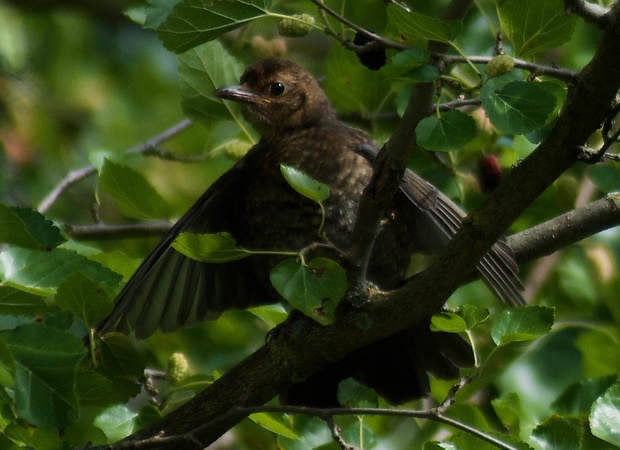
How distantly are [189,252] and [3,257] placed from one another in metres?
0.46

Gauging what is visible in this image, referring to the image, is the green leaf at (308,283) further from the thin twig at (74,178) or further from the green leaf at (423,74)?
the thin twig at (74,178)

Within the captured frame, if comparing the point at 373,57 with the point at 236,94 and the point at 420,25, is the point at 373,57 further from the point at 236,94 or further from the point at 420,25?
the point at 236,94

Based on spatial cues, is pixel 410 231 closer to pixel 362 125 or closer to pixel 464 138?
pixel 362 125

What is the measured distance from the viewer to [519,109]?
2664 millimetres

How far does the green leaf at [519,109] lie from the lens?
266 centimetres

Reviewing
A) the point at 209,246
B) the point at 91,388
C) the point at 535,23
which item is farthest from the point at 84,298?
the point at 535,23

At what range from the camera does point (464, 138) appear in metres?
2.78

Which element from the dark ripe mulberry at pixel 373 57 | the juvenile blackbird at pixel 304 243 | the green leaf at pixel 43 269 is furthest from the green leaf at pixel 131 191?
the dark ripe mulberry at pixel 373 57

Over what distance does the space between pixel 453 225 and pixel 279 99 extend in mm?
1034

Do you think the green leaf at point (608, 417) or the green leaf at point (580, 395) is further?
the green leaf at point (580, 395)

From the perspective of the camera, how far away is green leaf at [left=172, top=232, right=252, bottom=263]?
2781mm

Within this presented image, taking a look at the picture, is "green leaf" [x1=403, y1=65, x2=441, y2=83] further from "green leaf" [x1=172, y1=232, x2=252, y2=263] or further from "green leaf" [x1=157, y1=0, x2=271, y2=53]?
"green leaf" [x1=172, y1=232, x2=252, y2=263]

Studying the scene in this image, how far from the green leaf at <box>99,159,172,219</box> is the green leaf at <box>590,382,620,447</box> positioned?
1666 millimetres

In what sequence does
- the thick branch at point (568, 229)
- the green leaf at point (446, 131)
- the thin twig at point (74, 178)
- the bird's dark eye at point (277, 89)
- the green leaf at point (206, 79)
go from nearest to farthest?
the green leaf at point (446, 131) < the thick branch at point (568, 229) < the green leaf at point (206, 79) < the thin twig at point (74, 178) < the bird's dark eye at point (277, 89)
